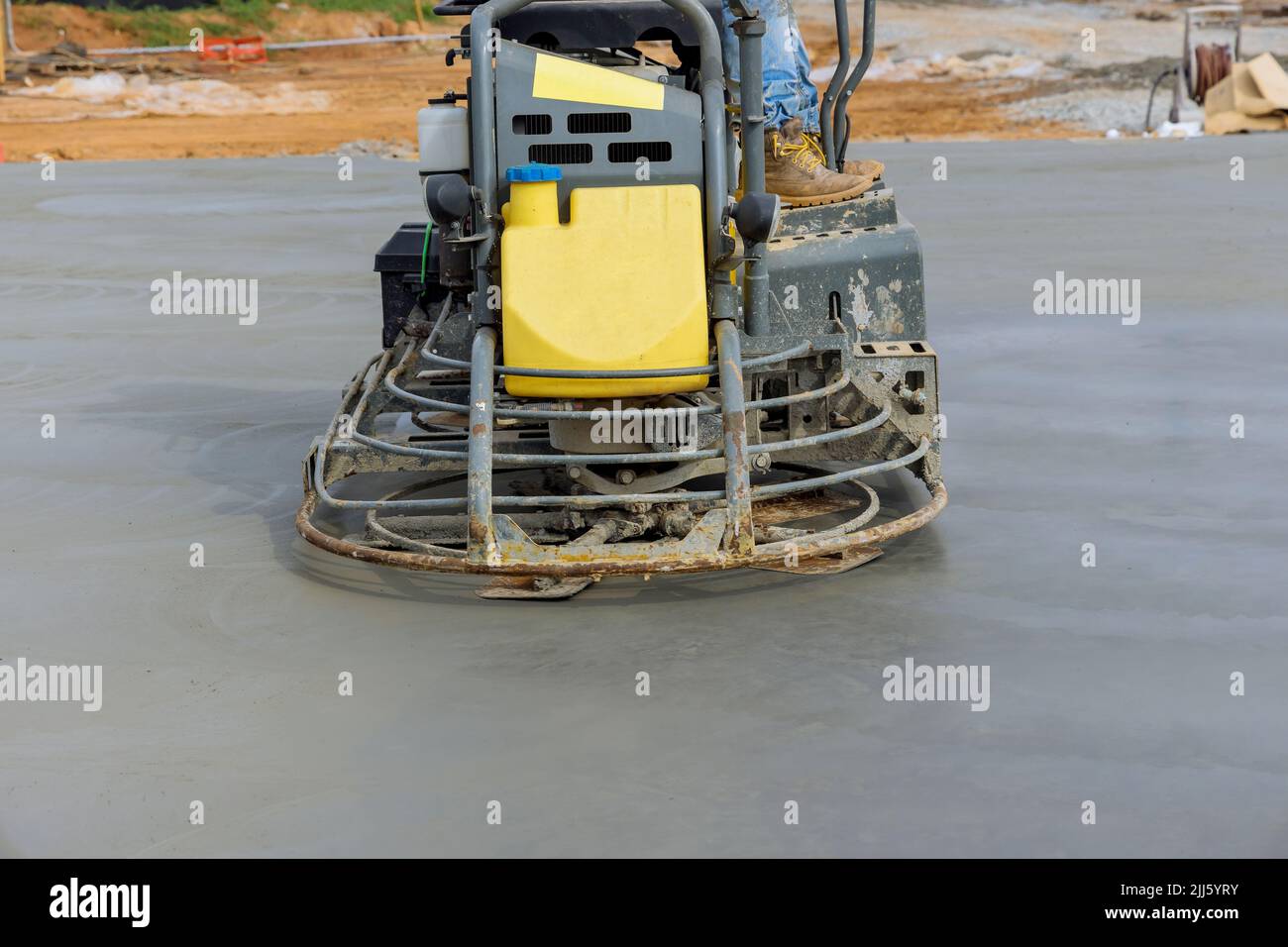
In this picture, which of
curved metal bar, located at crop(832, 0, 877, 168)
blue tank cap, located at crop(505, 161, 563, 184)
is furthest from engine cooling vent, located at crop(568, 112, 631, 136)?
curved metal bar, located at crop(832, 0, 877, 168)

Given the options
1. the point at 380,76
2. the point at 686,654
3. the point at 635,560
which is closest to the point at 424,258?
the point at 635,560

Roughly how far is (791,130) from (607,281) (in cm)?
192

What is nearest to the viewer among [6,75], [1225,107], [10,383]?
[10,383]

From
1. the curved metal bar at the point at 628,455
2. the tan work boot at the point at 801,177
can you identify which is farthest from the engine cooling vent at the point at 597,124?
the tan work boot at the point at 801,177

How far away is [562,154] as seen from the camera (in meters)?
5.19

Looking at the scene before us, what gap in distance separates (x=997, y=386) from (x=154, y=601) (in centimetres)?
415

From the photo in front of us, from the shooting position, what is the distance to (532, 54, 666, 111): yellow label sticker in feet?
16.8

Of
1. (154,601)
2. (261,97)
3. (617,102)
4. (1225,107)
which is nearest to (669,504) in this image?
(617,102)

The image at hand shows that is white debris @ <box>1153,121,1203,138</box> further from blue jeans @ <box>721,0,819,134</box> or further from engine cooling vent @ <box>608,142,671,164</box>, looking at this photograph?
engine cooling vent @ <box>608,142,671,164</box>

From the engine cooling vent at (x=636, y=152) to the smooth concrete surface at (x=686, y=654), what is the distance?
1303 millimetres

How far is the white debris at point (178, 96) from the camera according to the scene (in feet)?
89.9

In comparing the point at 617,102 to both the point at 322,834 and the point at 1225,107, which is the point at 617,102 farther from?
the point at 1225,107

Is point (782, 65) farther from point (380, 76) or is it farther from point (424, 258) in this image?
point (380, 76)
